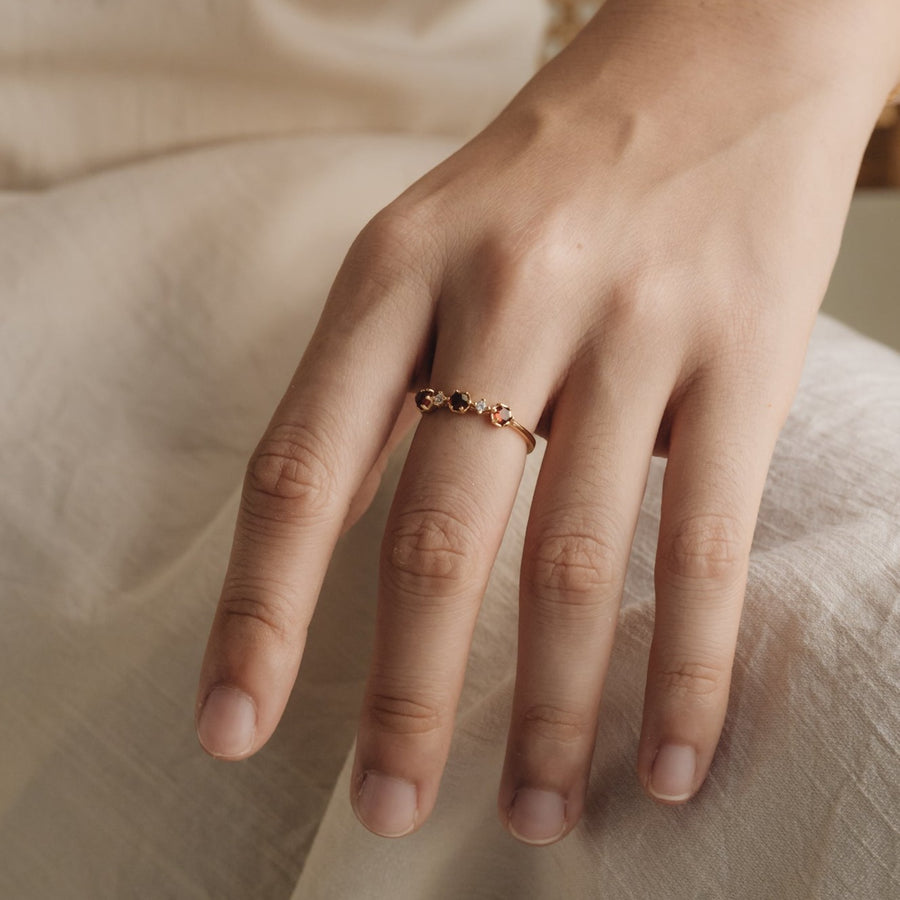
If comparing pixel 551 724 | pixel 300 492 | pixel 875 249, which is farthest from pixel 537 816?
pixel 875 249

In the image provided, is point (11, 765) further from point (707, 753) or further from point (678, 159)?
point (678, 159)

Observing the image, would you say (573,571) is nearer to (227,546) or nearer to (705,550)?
(705,550)

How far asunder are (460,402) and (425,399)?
16mm

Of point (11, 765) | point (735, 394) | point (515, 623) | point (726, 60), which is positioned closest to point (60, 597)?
point (11, 765)

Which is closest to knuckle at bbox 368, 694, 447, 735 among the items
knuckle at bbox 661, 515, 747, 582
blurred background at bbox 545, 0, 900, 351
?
knuckle at bbox 661, 515, 747, 582

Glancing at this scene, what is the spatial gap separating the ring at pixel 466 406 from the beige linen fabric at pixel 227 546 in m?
0.03

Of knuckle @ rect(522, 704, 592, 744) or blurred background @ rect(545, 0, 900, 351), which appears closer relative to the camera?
knuckle @ rect(522, 704, 592, 744)

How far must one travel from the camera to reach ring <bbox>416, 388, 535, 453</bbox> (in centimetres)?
39

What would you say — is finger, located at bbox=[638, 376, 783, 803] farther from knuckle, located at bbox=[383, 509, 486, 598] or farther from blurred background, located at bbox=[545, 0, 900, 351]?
blurred background, located at bbox=[545, 0, 900, 351]

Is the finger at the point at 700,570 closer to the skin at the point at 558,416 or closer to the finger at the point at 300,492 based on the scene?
the skin at the point at 558,416

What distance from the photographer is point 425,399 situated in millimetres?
399

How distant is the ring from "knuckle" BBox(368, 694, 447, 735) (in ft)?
0.39

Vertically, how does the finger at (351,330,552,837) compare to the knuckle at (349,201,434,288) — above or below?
below

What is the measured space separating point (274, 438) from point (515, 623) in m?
0.15
